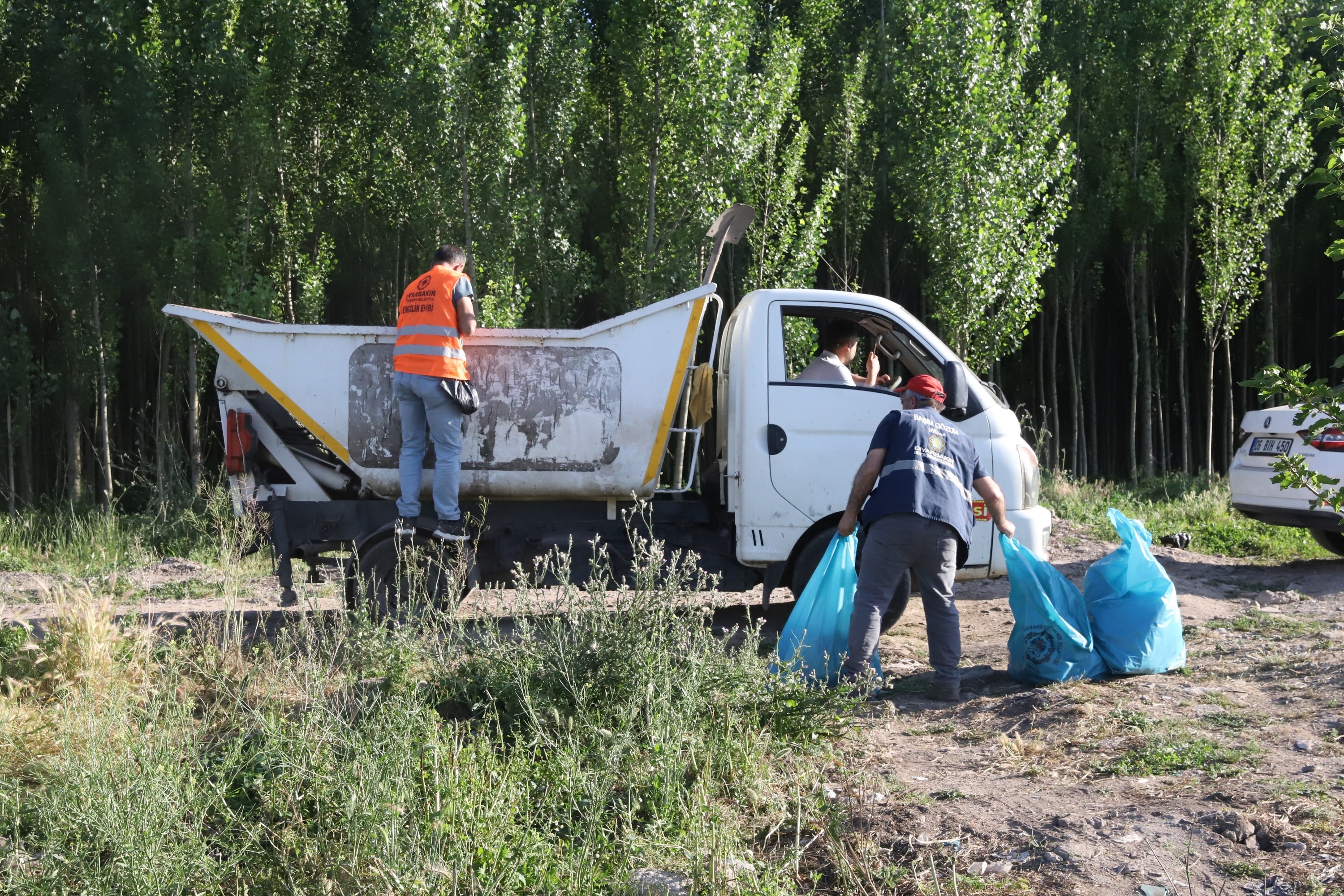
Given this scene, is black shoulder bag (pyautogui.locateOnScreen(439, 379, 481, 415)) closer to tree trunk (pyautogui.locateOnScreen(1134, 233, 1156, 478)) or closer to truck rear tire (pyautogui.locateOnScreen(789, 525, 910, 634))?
truck rear tire (pyautogui.locateOnScreen(789, 525, 910, 634))

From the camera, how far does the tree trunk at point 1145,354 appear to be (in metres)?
19.2

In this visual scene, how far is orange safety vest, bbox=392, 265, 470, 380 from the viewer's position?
6375 mm

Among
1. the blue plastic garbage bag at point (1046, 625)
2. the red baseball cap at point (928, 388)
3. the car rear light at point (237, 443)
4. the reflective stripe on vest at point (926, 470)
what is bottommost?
the blue plastic garbage bag at point (1046, 625)

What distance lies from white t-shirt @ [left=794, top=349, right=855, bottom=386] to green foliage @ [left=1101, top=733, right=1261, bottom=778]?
294cm

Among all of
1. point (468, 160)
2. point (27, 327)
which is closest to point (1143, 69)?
point (468, 160)

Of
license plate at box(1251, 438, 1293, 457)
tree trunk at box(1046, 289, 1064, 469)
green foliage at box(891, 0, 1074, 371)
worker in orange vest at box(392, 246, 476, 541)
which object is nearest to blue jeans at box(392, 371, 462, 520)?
worker in orange vest at box(392, 246, 476, 541)

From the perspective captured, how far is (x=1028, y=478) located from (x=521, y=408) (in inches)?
126

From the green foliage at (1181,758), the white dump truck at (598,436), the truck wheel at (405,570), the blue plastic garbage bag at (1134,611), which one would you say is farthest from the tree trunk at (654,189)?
the green foliage at (1181,758)

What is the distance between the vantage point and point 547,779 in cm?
395

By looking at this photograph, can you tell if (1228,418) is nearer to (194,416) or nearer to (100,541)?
(194,416)

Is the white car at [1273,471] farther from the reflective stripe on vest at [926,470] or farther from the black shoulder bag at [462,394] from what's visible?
the black shoulder bag at [462,394]

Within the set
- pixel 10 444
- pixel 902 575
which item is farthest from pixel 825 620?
pixel 10 444

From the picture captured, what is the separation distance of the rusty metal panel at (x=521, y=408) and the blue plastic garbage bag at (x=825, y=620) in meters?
1.64

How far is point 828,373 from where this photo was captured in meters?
7.01
